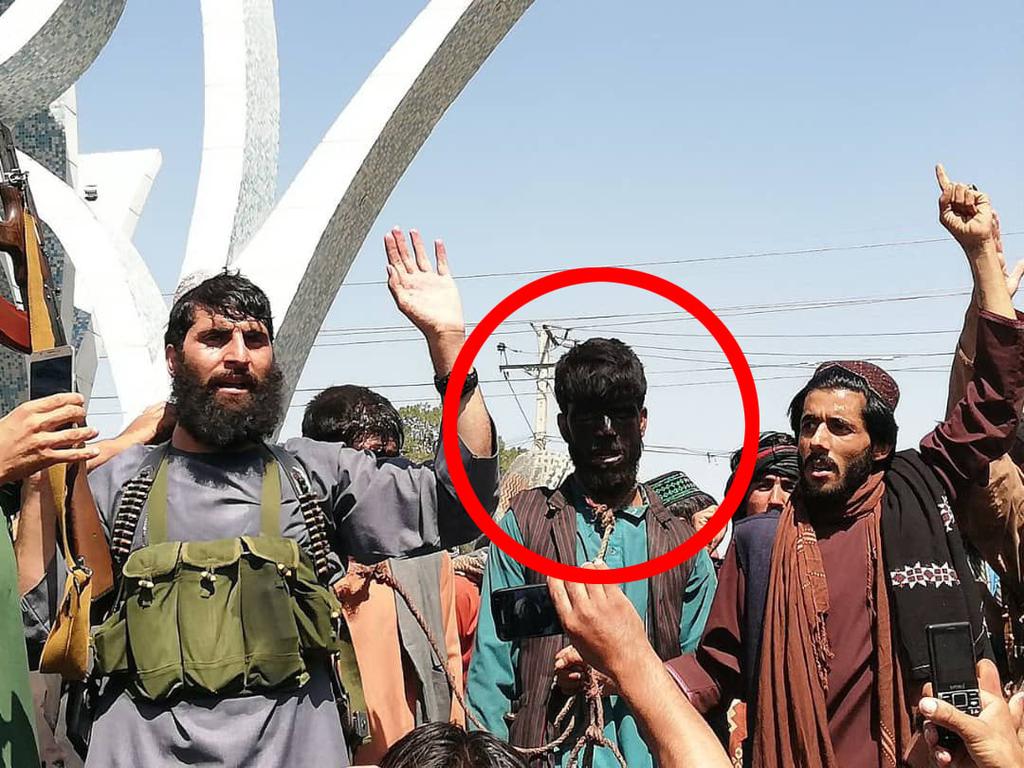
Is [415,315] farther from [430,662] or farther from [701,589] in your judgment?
[430,662]

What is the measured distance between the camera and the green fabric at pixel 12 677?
2709 mm

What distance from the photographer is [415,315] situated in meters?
3.05

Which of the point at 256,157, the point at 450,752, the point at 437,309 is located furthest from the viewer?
the point at 256,157

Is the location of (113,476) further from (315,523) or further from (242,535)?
(315,523)

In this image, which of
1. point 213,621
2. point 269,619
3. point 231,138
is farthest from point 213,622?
point 231,138

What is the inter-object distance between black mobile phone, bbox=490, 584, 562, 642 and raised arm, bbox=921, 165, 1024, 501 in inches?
39.3

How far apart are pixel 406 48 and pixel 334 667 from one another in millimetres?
8466

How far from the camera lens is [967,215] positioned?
328 cm

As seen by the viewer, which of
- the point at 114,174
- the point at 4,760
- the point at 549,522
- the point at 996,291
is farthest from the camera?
the point at 114,174

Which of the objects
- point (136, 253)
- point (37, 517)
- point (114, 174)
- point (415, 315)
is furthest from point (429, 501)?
point (114, 174)

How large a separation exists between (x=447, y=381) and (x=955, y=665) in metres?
1.16

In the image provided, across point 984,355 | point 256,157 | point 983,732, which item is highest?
point 256,157

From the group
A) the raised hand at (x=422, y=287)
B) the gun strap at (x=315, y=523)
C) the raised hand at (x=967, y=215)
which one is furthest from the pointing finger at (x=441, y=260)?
the raised hand at (x=967, y=215)

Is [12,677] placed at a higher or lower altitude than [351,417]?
lower
